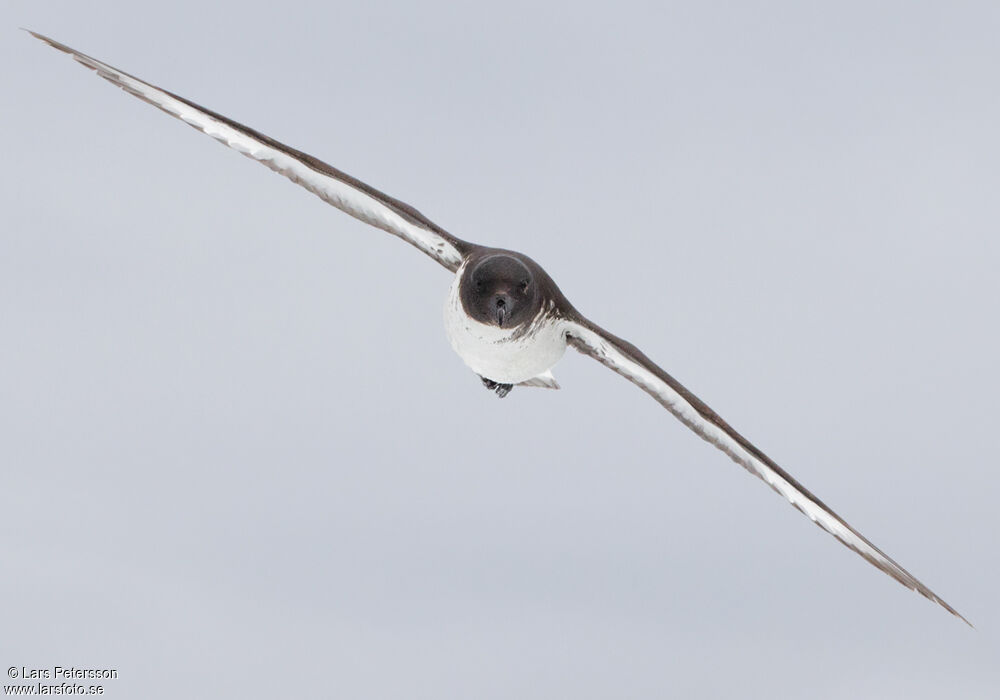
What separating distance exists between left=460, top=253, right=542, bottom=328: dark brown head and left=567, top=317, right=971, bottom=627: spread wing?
124 centimetres

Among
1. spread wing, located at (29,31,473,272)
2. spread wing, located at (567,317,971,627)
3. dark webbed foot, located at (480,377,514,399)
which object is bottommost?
spread wing, located at (567,317,971,627)

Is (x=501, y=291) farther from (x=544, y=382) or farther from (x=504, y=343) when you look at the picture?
(x=544, y=382)

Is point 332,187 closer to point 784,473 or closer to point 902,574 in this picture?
point 784,473

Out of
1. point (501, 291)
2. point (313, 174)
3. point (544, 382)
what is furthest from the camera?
point (544, 382)

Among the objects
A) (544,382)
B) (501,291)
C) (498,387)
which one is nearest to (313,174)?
(501,291)

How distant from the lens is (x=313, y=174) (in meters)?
16.1

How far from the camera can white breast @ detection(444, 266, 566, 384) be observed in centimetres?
1555

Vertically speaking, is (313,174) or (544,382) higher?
(313,174)

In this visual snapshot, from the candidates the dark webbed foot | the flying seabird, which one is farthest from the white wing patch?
the flying seabird

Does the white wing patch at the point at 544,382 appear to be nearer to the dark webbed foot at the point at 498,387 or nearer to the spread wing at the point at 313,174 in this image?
the dark webbed foot at the point at 498,387

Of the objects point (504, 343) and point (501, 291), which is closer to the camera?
point (501, 291)

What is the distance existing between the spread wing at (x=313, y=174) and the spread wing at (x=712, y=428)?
2420mm

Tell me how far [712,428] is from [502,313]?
154 inches

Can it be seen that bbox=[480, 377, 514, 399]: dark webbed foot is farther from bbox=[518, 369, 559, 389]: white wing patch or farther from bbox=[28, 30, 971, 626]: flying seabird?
bbox=[28, 30, 971, 626]: flying seabird
